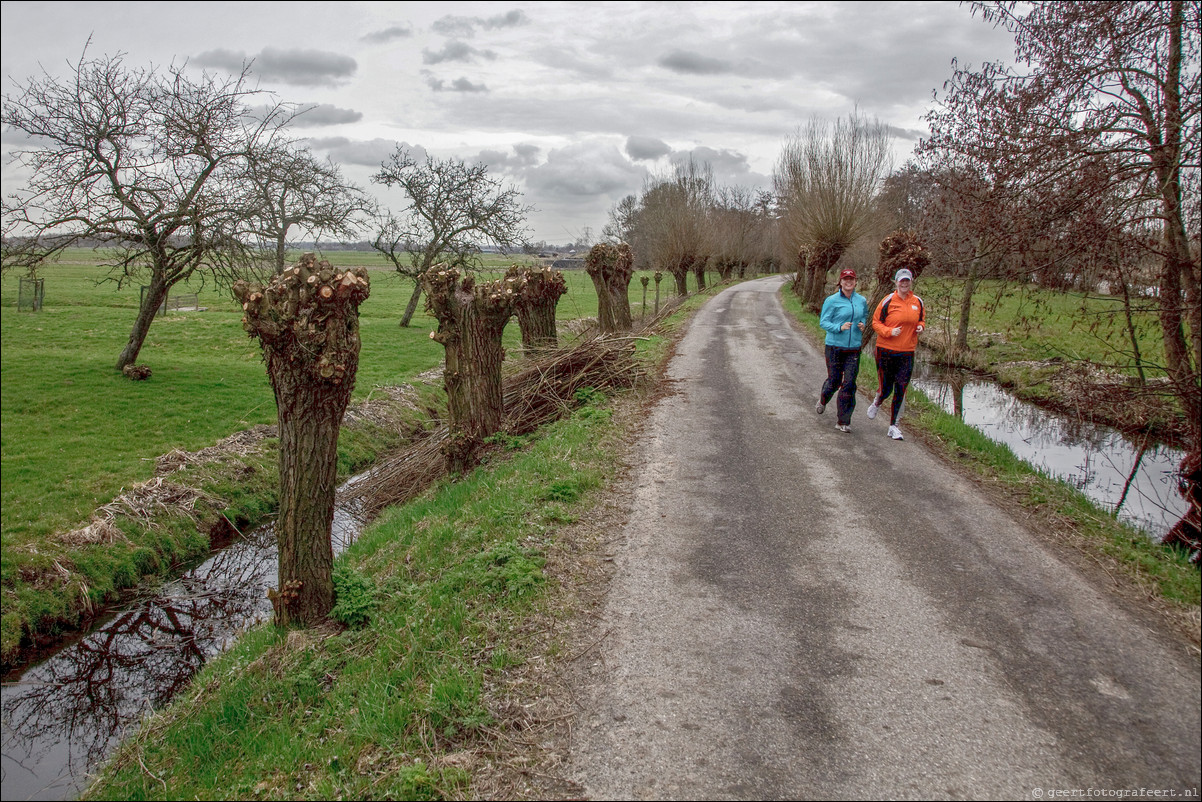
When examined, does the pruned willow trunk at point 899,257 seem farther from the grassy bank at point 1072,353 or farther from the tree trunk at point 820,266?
the tree trunk at point 820,266

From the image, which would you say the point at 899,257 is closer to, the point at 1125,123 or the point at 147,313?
the point at 1125,123

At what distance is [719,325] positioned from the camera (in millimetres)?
25828

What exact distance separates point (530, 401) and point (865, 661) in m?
8.66

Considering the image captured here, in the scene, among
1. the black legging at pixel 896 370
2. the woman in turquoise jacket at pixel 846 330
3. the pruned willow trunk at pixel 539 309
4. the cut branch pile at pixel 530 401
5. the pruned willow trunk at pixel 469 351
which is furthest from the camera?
the pruned willow trunk at pixel 539 309

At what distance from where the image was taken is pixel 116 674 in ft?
23.7

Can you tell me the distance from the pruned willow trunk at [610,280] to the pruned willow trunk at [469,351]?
24.7 feet

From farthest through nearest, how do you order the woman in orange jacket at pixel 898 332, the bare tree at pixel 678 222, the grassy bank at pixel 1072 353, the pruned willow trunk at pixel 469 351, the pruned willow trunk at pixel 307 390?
the bare tree at pixel 678 222
the pruned willow trunk at pixel 469 351
the woman in orange jacket at pixel 898 332
the grassy bank at pixel 1072 353
the pruned willow trunk at pixel 307 390

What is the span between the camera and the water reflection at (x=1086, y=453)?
934cm

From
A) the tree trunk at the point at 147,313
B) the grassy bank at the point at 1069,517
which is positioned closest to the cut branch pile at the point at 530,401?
the grassy bank at the point at 1069,517

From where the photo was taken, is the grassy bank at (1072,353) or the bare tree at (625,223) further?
the bare tree at (625,223)

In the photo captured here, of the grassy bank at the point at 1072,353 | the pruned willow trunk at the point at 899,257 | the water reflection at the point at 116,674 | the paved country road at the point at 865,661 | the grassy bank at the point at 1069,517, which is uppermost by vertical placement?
the pruned willow trunk at the point at 899,257

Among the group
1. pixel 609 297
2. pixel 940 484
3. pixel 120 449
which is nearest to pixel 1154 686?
pixel 940 484

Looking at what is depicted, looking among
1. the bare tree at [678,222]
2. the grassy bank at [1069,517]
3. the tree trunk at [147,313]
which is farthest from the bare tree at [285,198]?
the bare tree at [678,222]

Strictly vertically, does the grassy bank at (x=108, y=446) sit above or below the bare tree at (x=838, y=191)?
below
